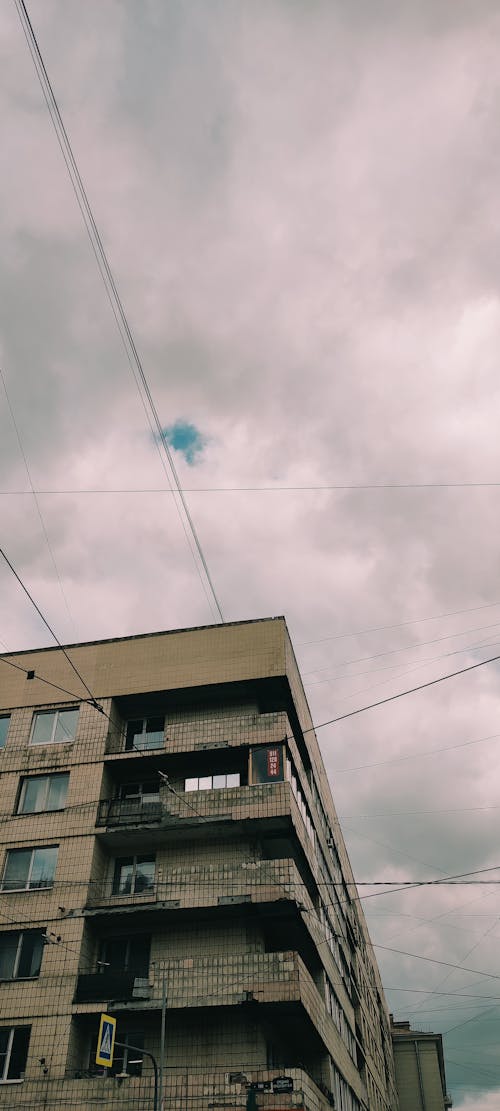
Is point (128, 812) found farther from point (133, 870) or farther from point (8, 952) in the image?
point (8, 952)

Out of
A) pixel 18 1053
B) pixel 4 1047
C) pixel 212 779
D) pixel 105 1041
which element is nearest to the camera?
pixel 105 1041

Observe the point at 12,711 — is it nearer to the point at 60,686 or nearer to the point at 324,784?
the point at 60,686

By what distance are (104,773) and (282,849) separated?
26.3ft

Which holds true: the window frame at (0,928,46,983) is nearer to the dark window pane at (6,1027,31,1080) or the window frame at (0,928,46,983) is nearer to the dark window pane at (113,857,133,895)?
the dark window pane at (6,1027,31,1080)

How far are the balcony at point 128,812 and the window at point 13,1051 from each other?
24.5 ft

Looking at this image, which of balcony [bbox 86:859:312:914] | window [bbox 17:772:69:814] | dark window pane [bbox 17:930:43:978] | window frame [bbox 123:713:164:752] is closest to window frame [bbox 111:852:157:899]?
balcony [bbox 86:859:312:914]

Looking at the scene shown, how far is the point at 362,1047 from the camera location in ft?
163

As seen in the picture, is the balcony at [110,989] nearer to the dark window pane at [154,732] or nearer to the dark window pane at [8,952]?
the dark window pane at [8,952]

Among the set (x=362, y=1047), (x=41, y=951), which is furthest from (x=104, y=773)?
(x=362, y=1047)

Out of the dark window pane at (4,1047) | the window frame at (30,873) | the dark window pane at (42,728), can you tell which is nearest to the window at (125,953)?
the window frame at (30,873)

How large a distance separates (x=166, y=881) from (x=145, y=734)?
661cm

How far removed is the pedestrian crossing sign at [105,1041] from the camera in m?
23.7

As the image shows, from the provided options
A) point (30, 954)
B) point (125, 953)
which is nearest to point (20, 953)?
point (30, 954)

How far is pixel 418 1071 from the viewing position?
90.9m
